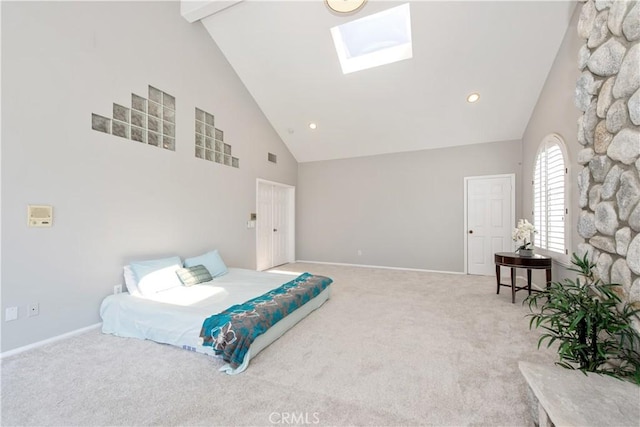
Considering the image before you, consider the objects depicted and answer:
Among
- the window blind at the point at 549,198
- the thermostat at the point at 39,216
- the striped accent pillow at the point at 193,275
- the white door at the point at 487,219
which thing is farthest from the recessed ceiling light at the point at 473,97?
the thermostat at the point at 39,216

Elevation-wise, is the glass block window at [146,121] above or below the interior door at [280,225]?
above

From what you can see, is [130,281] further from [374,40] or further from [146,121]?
[374,40]

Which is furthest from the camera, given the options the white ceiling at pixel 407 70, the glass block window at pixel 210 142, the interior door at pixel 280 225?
the interior door at pixel 280 225

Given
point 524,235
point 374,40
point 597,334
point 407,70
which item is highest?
point 374,40

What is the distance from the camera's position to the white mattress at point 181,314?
7.47 feet

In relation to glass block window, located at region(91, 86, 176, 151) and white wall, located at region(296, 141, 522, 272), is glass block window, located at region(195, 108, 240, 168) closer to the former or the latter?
glass block window, located at region(91, 86, 176, 151)

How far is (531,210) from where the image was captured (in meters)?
4.31

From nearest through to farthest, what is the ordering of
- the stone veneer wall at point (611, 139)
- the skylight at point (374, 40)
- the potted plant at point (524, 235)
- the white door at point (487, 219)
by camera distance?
the stone veneer wall at point (611, 139) → the potted plant at point (524, 235) → the skylight at point (374, 40) → the white door at point (487, 219)

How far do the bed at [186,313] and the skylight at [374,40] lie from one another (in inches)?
141

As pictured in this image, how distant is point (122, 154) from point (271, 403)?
3.02m

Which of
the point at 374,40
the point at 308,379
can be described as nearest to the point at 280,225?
the point at 374,40

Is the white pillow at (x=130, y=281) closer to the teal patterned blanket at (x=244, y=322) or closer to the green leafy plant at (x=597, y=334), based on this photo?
the teal patterned blanket at (x=244, y=322)

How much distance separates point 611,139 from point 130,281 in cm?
461

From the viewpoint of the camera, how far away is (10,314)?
7.31 ft
